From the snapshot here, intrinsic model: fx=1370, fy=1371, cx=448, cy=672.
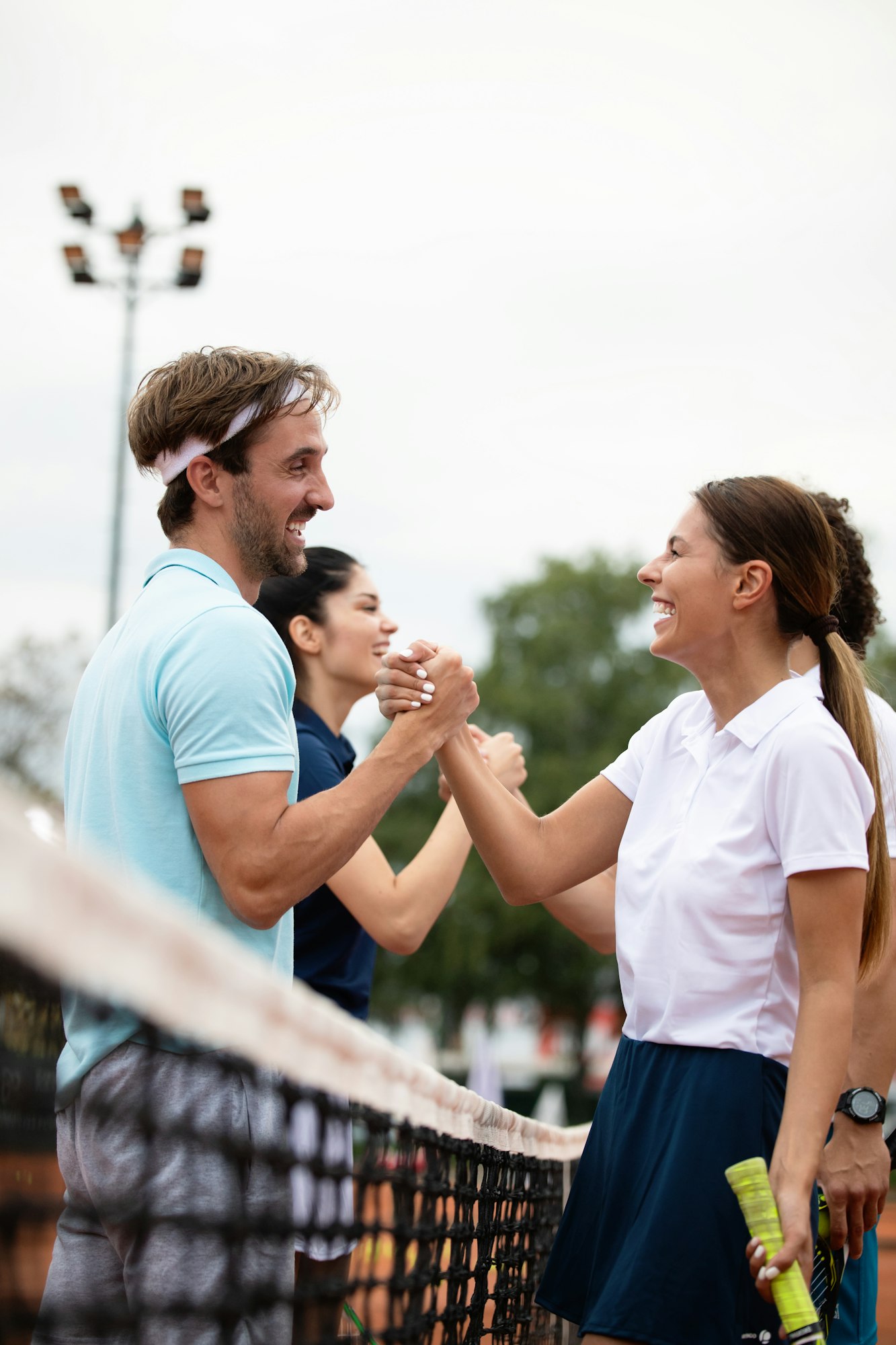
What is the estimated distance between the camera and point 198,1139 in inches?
74.1

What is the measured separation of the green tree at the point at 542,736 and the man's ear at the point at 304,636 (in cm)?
3069

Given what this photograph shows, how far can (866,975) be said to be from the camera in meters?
2.72

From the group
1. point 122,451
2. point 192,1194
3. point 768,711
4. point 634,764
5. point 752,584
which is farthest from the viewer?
point 122,451

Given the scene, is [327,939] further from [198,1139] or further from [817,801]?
[198,1139]

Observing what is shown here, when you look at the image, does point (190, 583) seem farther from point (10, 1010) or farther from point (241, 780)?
point (10, 1010)

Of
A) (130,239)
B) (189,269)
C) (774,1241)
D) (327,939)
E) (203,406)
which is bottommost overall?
(774,1241)

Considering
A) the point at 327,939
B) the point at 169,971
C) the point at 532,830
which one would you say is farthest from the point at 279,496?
the point at 169,971

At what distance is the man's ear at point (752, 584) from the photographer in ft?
9.27

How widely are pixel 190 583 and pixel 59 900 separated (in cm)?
140

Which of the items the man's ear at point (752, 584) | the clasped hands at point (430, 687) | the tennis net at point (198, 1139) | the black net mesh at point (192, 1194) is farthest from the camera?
the clasped hands at point (430, 687)

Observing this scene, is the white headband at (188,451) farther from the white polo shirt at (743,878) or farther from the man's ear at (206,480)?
the white polo shirt at (743,878)

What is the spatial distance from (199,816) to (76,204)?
13.3 meters

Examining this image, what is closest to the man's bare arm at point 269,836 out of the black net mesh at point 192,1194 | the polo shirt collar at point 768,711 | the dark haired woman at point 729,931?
the black net mesh at point 192,1194

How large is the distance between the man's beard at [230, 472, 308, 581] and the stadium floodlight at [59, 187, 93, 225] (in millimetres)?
12479
